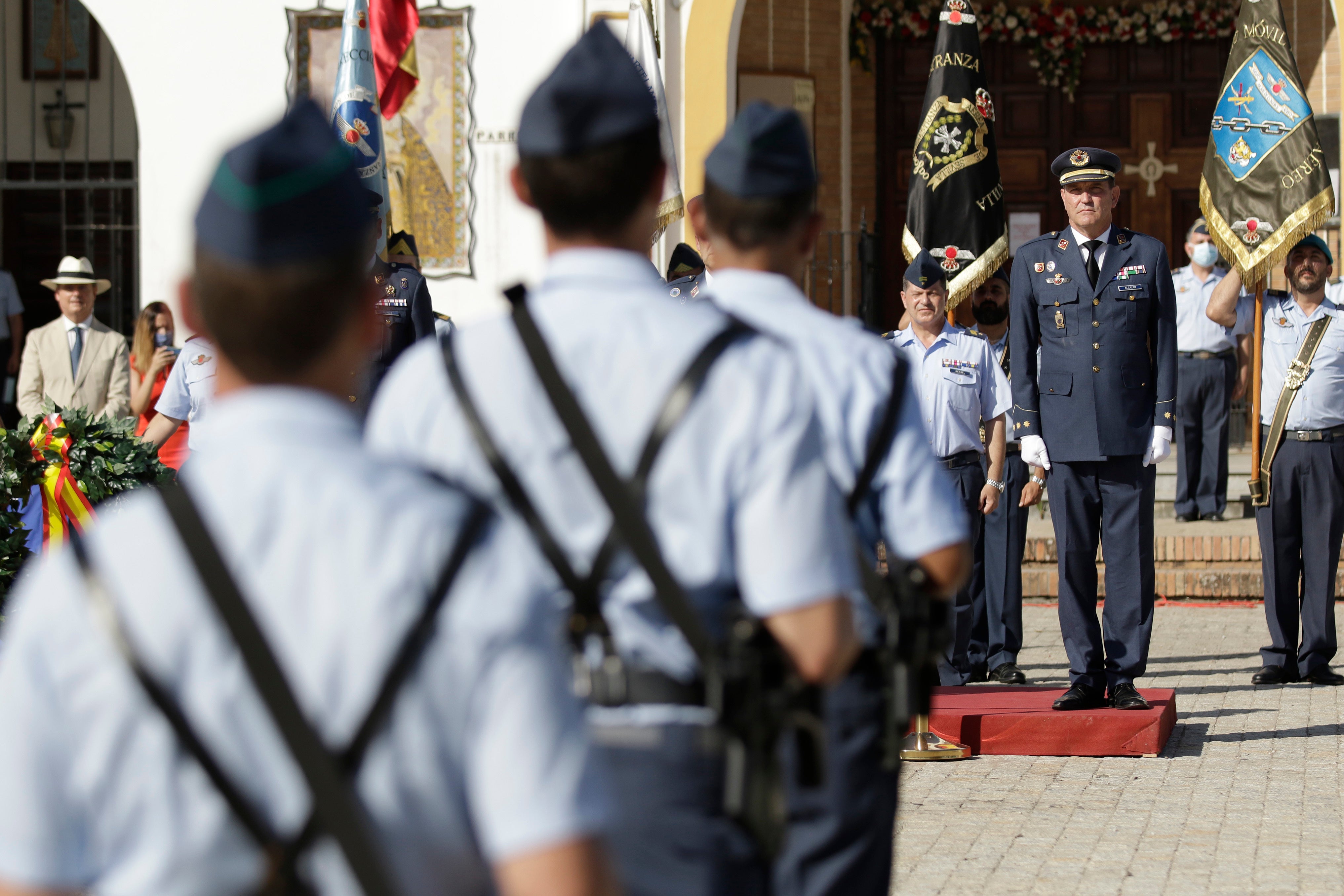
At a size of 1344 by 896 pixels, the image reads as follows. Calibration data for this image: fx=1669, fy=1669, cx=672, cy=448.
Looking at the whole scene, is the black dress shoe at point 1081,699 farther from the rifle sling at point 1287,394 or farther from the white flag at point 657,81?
the white flag at point 657,81

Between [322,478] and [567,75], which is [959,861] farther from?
[322,478]

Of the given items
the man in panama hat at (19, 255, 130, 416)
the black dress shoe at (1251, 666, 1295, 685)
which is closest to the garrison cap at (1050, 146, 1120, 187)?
the black dress shoe at (1251, 666, 1295, 685)

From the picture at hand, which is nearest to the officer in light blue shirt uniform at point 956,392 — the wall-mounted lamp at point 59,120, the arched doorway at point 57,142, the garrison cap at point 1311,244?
the garrison cap at point 1311,244

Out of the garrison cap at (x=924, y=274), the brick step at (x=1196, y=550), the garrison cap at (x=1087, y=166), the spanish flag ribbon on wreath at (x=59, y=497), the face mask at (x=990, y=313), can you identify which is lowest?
the brick step at (x=1196, y=550)

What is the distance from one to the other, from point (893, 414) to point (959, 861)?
2561mm

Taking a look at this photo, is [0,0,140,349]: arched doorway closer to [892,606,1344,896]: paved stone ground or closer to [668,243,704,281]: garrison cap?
[668,243,704,281]: garrison cap

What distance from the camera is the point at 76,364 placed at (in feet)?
35.7

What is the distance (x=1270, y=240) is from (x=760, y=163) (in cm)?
603

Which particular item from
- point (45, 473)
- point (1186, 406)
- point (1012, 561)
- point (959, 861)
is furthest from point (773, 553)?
point (1186, 406)

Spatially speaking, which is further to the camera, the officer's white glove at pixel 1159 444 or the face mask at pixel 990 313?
the face mask at pixel 990 313

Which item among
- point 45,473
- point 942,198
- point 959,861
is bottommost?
point 959,861

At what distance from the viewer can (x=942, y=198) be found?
839cm

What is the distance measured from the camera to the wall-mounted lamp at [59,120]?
13.7 m

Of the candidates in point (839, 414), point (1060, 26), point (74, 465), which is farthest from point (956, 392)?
point (1060, 26)
